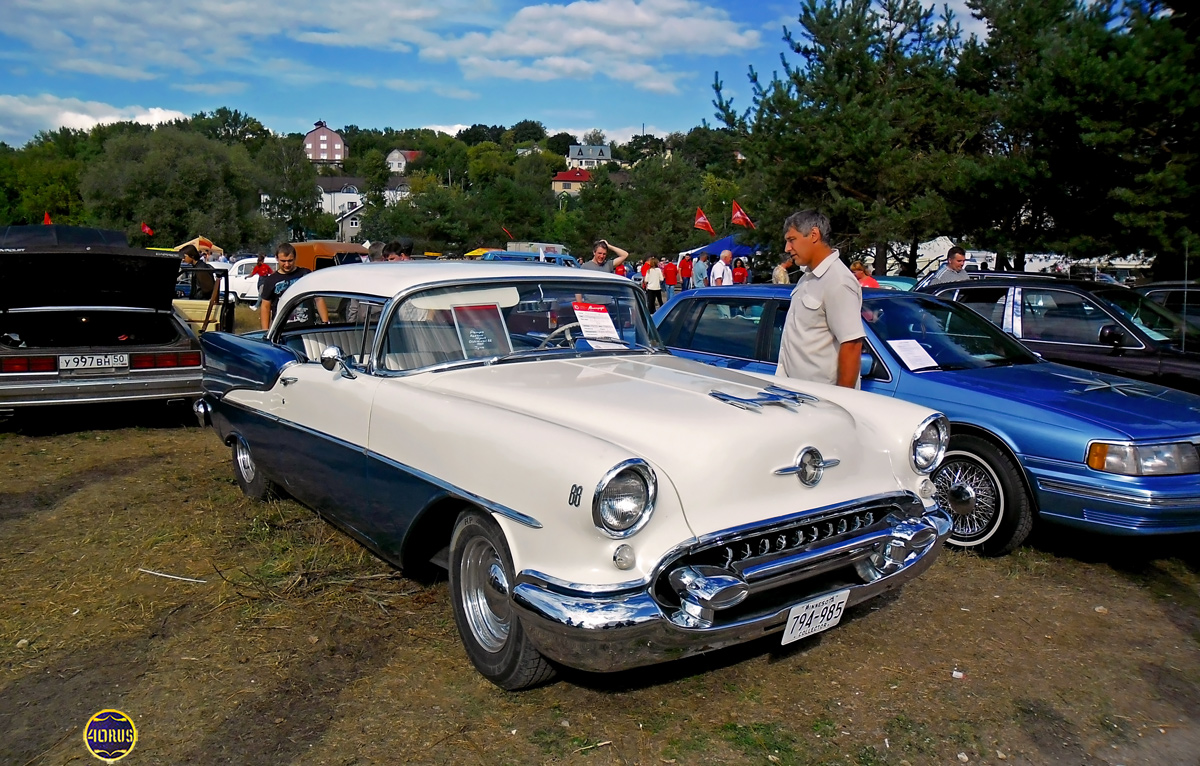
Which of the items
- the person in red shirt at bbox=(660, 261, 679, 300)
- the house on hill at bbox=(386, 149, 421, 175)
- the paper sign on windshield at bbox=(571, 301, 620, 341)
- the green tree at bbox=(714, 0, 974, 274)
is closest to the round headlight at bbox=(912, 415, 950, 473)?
the paper sign on windshield at bbox=(571, 301, 620, 341)

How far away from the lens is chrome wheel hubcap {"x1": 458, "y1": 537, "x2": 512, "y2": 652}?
324 cm

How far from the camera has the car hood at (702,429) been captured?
296 centimetres

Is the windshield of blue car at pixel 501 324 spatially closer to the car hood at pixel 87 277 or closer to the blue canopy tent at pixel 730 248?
the car hood at pixel 87 277

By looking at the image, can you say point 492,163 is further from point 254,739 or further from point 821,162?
point 254,739

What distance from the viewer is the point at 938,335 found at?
222 inches

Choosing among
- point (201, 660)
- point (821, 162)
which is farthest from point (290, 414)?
point (821, 162)

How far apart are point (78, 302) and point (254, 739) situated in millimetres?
6440

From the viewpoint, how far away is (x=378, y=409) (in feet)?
12.4

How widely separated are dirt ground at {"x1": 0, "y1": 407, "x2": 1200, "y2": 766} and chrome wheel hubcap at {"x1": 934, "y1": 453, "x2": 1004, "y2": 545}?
0.51ft

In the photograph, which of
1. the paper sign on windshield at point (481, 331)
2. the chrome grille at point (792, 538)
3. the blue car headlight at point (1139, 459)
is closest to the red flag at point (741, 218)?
the blue car headlight at point (1139, 459)

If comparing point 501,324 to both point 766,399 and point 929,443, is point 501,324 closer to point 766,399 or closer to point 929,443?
point 766,399

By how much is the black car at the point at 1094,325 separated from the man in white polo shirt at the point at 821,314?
310cm

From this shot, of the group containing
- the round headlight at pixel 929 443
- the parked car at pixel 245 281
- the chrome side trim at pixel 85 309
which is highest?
the round headlight at pixel 929 443

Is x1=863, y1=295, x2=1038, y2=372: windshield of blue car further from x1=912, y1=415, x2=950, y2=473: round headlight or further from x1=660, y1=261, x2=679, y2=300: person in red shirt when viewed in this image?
x1=660, y1=261, x2=679, y2=300: person in red shirt
